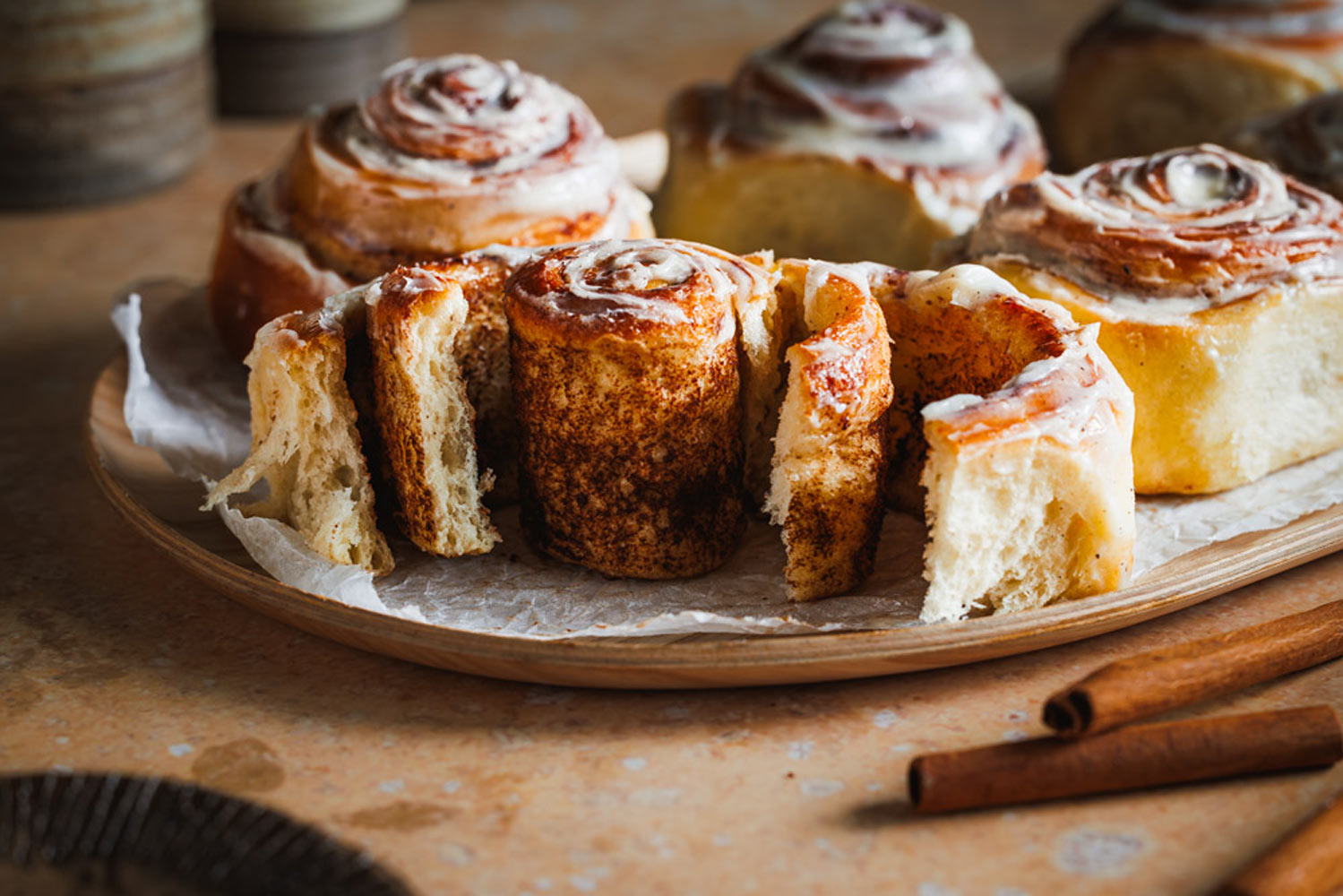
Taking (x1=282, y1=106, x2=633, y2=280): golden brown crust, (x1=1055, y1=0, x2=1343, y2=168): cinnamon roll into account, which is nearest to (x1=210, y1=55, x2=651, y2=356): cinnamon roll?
(x1=282, y1=106, x2=633, y2=280): golden brown crust

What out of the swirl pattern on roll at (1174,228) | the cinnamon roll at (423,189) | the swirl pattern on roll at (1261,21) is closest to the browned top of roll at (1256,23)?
the swirl pattern on roll at (1261,21)

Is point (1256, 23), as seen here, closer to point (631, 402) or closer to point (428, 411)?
point (631, 402)

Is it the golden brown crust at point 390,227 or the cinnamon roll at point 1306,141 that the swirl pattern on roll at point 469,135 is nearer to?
the golden brown crust at point 390,227

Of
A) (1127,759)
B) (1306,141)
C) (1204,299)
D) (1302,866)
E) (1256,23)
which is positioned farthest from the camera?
(1256,23)

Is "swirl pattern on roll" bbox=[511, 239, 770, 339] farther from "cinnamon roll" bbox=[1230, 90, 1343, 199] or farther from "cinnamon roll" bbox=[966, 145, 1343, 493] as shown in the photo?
"cinnamon roll" bbox=[1230, 90, 1343, 199]

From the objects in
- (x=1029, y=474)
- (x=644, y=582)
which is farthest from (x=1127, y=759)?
(x=644, y=582)
